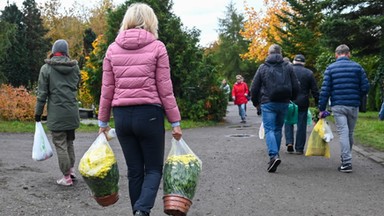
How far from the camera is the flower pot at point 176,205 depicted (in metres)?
4.44

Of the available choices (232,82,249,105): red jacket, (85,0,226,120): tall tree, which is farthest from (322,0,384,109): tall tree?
(85,0,226,120): tall tree

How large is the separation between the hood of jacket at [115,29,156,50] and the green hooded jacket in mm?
2518

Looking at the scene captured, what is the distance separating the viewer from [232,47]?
69.2m

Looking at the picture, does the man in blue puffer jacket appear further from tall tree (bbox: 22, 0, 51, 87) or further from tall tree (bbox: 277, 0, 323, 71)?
tall tree (bbox: 277, 0, 323, 71)

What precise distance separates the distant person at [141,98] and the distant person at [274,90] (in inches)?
147

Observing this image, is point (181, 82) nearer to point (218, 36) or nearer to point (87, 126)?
point (87, 126)

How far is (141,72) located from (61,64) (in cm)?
269

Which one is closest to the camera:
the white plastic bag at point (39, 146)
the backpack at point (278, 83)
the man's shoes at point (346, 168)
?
the white plastic bag at point (39, 146)

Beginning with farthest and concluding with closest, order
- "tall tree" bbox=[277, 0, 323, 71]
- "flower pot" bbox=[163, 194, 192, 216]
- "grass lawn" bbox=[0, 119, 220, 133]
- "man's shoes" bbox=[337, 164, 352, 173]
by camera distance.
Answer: "tall tree" bbox=[277, 0, 323, 71] → "grass lawn" bbox=[0, 119, 220, 133] → "man's shoes" bbox=[337, 164, 352, 173] → "flower pot" bbox=[163, 194, 192, 216]

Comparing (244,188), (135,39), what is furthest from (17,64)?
(135,39)

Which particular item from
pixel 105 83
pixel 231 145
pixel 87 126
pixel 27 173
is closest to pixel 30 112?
pixel 87 126

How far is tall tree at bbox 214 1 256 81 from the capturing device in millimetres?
67500

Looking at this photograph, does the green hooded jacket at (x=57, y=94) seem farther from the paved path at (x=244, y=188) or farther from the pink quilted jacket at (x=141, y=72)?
the pink quilted jacket at (x=141, y=72)

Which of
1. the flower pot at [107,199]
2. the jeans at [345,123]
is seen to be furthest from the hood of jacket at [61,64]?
the jeans at [345,123]
